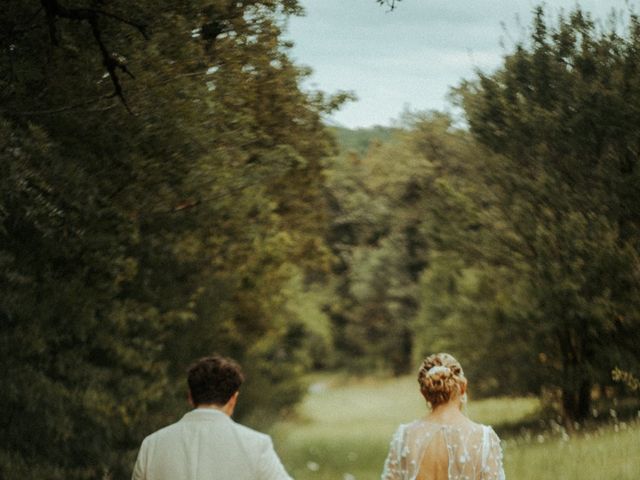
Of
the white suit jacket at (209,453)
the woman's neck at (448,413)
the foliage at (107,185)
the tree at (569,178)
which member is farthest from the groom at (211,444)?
the tree at (569,178)

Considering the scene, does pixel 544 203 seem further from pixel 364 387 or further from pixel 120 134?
pixel 364 387

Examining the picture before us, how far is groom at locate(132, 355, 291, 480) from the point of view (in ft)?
15.1

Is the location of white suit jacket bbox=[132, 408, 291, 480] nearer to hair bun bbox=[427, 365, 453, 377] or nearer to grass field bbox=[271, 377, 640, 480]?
hair bun bbox=[427, 365, 453, 377]

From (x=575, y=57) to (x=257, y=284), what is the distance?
8.49 metres

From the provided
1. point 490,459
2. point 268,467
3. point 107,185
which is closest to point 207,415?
point 268,467

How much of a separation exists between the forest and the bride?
358cm

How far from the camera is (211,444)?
4.65 m

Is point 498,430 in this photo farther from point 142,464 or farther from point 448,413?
point 142,464

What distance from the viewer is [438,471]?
603cm

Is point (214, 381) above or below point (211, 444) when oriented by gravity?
above

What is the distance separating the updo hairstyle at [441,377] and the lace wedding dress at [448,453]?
22 centimetres

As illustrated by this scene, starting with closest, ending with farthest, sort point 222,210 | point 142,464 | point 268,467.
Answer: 1. point 268,467
2. point 142,464
3. point 222,210

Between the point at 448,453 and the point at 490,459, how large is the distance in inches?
9.5

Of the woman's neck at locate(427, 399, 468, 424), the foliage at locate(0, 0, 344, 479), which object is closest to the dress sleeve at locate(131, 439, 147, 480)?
the woman's neck at locate(427, 399, 468, 424)
